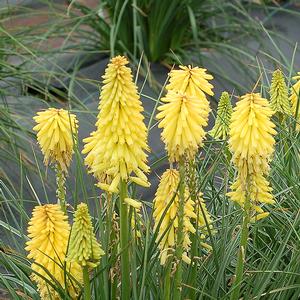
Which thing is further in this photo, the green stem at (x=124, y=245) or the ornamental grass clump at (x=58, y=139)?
the ornamental grass clump at (x=58, y=139)

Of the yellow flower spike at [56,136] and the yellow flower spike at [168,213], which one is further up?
the yellow flower spike at [56,136]

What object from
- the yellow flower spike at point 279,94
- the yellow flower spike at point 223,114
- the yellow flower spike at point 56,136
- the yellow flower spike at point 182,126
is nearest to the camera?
the yellow flower spike at point 182,126

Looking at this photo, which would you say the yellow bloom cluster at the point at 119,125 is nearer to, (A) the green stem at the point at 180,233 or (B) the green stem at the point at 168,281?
(A) the green stem at the point at 180,233

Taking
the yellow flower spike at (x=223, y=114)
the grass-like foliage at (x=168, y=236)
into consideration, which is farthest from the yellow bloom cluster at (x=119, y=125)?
the yellow flower spike at (x=223, y=114)

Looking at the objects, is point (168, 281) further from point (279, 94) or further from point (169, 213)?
point (279, 94)

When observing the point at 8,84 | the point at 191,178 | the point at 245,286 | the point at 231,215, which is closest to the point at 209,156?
the point at 231,215

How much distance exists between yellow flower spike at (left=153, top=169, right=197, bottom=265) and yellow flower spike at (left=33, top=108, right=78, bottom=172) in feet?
0.90

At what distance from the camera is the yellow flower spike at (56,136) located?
1.89 metres

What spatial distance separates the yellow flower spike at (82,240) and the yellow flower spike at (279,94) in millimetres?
977

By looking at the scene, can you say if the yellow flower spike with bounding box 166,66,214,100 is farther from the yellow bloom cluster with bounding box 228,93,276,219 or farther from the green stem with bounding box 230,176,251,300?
the green stem with bounding box 230,176,251,300

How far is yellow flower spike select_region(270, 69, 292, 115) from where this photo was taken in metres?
2.40

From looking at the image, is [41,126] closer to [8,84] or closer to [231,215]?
[231,215]

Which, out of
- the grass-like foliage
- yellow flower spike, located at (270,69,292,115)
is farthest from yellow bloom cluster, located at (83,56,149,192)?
yellow flower spike, located at (270,69,292,115)

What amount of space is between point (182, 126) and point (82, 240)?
332mm
